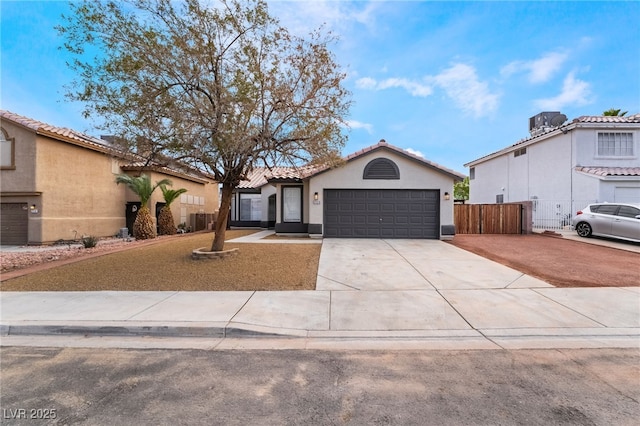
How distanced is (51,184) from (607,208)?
2605 centimetres

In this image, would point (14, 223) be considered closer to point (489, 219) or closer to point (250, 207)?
point (250, 207)

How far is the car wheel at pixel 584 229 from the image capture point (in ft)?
46.8

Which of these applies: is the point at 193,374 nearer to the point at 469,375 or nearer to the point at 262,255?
the point at 469,375

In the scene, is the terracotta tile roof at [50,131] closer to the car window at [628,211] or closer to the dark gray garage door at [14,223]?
the dark gray garage door at [14,223]

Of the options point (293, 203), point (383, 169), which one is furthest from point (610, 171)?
point (293, 203)

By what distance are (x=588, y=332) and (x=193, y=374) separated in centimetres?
588

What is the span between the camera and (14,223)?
1427 centimetres

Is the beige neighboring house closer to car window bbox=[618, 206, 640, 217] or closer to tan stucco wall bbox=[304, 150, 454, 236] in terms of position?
tan stucco wall bbox=[304, 150, 454, 236]

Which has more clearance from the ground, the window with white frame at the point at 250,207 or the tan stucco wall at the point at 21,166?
the tan stucco wall at the point at 21,166

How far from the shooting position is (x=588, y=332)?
471 centimetres

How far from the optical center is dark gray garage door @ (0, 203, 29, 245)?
1414cm

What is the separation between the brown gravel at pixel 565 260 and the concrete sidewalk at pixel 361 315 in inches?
26.2

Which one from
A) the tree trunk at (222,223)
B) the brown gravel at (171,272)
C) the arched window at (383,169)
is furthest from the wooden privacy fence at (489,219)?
the tree trunk at (222,223)

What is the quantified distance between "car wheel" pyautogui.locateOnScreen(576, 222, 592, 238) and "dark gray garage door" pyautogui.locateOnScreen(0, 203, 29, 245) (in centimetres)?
2661
